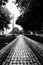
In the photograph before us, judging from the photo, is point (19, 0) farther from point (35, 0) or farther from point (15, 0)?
point (35, 0)

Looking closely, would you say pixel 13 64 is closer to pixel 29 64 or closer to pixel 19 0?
pixel 29 64

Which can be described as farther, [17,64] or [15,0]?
[15,0]

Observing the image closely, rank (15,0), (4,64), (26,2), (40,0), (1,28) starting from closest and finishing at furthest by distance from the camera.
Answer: (40,0)
(4,64)
(26,2)
(15,0)
(1,28)

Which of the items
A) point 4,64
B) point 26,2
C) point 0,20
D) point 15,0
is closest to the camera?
point 4,64

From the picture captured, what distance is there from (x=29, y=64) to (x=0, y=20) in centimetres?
2103

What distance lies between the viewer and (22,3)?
7.60m

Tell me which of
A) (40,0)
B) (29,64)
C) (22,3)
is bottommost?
(29,64)

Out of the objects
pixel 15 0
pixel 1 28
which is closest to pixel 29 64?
pixel 15 0

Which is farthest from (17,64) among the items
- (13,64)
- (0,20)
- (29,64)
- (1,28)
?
(1,28)

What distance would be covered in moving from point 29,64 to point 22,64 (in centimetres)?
42

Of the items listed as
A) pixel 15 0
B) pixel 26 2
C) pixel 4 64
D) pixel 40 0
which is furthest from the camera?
pixel 15 0

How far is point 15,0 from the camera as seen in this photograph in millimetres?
8062

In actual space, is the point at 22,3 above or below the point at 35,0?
above

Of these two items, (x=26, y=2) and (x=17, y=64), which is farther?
(x=26, y=2)
